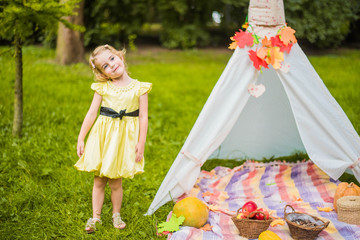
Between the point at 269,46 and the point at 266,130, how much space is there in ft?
4.79

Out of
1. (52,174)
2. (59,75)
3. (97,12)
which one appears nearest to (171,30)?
(97,12)

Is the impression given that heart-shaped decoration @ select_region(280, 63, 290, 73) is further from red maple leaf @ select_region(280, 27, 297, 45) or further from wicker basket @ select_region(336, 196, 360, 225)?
wicker basket @ select_region(336, 196, 360, 225)

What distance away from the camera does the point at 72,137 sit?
17.4 ft

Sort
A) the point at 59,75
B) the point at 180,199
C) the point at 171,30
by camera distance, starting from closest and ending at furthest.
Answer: the point at 180,199, the point at 59,75, the point at 171,30

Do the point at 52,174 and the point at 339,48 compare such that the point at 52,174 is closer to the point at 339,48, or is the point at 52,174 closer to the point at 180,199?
the point at 180,199

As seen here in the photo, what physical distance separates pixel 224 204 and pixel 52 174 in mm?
1741

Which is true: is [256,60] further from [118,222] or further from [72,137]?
[72,137]

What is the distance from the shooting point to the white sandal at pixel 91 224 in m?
3.25

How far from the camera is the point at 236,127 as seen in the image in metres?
4.74

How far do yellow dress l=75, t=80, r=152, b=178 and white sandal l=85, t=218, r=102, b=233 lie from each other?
1.39ft

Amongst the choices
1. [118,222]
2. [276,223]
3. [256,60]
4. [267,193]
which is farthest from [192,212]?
[256,60]

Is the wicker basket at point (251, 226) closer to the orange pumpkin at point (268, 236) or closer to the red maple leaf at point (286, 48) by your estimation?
the orange pumpkin at point (268, 236)

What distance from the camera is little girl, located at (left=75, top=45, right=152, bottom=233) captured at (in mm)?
3119

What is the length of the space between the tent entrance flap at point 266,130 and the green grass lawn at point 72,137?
233 mm
